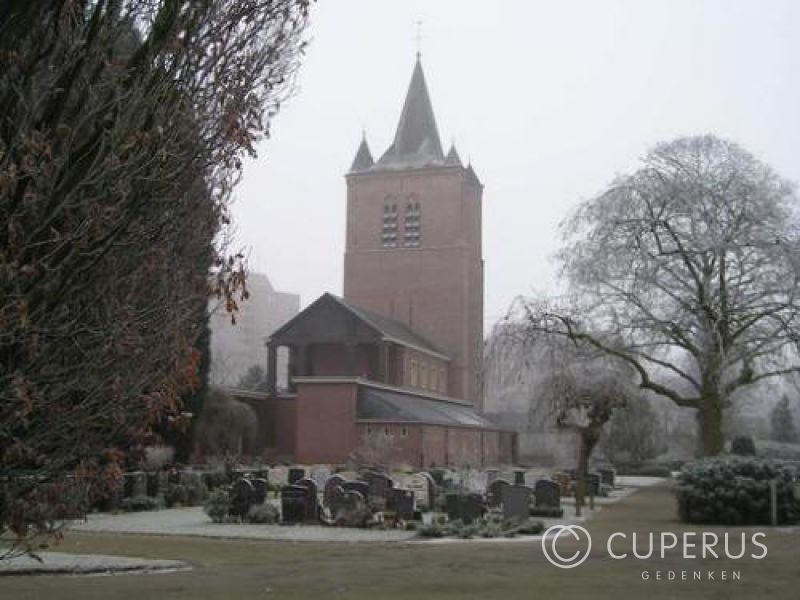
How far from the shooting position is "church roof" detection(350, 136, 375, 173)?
3068 inches

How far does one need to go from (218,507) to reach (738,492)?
1156 centimetres

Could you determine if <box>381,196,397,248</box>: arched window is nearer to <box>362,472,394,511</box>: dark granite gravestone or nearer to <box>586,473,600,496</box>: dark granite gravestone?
<box>586,473,600,496</box>: dark granite gravestone

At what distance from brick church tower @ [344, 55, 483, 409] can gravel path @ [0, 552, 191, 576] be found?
5816cm

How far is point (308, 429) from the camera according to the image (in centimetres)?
4834

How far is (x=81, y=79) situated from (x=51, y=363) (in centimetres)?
190

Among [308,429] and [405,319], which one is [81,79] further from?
[405,319]

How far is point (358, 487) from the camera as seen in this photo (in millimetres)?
22484

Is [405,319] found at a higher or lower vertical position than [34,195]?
higher

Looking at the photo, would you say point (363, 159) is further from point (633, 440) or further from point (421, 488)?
point (421, 488)

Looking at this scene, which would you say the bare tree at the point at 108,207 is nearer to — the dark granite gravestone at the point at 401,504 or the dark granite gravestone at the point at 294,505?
the dark granite gravestone at the point at 401,504

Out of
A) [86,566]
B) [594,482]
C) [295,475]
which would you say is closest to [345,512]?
[86,566]

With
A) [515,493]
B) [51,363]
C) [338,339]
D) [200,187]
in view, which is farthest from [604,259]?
[338,339]

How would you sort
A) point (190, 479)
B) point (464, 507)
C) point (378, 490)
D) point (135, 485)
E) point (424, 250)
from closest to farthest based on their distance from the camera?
point (464, 507)
point (378, 490)
point (135, 485)
point (190, 479)
point (424, 250)

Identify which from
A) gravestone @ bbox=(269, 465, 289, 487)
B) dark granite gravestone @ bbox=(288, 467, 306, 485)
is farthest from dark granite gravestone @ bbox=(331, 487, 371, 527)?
gravestone @ bbox=(269, 465, 289, 487)
